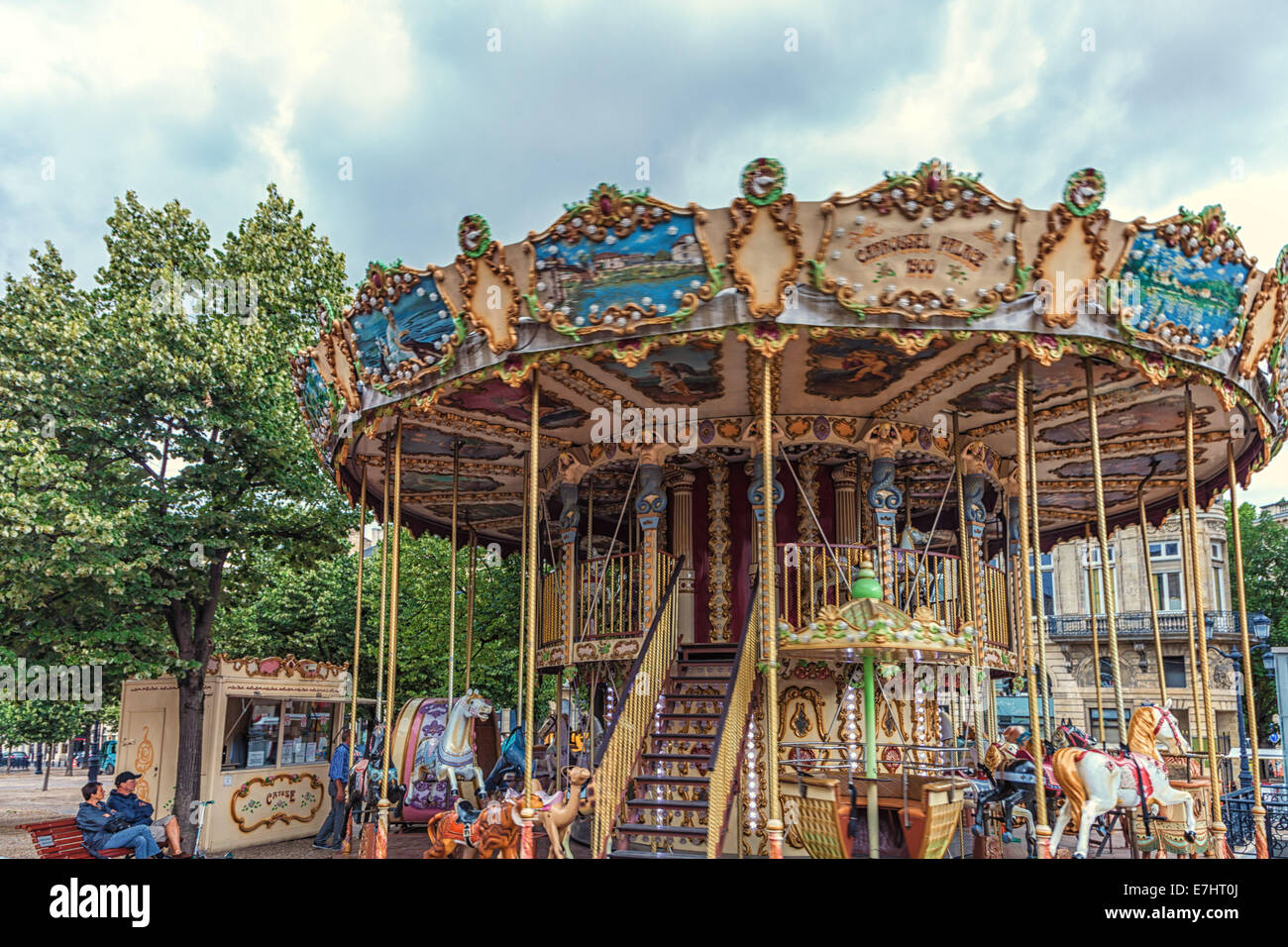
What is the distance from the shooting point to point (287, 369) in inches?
767

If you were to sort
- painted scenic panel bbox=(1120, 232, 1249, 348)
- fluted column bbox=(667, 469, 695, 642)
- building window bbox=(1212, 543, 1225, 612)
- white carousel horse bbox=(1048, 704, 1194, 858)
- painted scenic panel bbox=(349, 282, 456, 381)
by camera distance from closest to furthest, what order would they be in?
painted scenic panel bbox=(1120, 232, 1249, 348)
white carousel horse bbox=(1048, 704, 1194, 858)
painted scenic panel bbox=(349, 282, 456, 381)
fluted column bbox=(667, 469, 695, 642)
building window bbox=(1212, 543, 1225, 612)

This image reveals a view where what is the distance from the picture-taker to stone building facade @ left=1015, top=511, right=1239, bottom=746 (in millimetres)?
35688

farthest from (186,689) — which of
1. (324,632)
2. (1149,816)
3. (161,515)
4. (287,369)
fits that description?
(1149,816)

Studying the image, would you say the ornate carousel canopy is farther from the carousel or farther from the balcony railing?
the balcony railing

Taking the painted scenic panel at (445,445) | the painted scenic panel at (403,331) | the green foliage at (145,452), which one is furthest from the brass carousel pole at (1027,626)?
the green foliage at (145,452)

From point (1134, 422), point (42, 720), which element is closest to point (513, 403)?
point (1134, 422)

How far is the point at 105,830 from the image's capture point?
9.65 m

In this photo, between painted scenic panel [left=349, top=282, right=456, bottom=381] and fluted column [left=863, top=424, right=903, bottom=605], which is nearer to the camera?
painted scenic panel [left=349, top=282, right=456, bottom=381]

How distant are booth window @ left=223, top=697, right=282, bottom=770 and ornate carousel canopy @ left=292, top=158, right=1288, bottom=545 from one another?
595cm

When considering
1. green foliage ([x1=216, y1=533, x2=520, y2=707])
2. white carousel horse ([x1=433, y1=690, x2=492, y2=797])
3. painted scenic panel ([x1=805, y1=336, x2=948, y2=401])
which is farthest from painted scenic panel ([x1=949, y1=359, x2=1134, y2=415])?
green foliage ([x1=216, y1=533, x2=520, y2=707])

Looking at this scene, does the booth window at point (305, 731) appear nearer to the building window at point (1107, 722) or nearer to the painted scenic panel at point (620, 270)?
the painted scenic panel at point (620, 270)

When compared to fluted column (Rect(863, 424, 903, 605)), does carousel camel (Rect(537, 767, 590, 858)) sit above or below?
below

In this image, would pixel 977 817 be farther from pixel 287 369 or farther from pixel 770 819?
pixel 287 369

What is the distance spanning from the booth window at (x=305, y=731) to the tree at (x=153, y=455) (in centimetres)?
143
